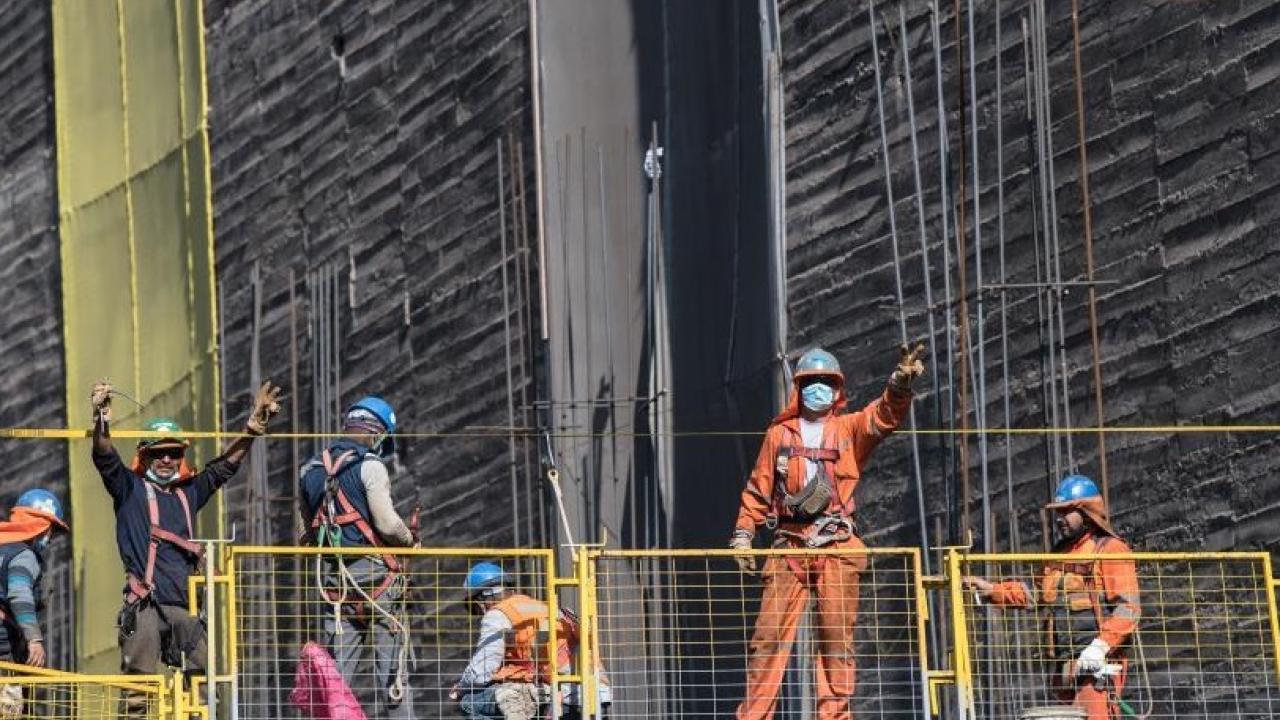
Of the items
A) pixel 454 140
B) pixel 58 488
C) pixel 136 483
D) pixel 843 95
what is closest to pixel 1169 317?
pixel 843 95

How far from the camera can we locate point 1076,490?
15281 mm

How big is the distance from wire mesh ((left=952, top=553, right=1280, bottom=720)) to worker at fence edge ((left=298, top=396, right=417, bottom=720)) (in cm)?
296

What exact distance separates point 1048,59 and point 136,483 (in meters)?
5.71

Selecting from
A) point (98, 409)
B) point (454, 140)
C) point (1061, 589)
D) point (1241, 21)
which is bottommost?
point (1061, 589)

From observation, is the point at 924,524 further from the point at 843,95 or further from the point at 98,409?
the point at 98,409

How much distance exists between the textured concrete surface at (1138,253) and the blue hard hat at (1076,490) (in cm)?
106

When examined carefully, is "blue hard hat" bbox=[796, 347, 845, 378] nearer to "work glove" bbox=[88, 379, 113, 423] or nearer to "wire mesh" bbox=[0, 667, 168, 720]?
"work glove" bbox=[88, 379, 113, 423]

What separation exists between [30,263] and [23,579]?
14779 millimetres

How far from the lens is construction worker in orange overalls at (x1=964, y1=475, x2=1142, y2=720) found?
14.4 metres

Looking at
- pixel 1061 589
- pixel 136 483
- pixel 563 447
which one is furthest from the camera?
pixel 563 447

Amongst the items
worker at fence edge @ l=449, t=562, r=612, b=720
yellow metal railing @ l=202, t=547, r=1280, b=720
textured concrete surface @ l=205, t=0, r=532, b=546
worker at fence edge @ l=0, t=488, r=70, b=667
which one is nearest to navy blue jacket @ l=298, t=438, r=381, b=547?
yellow metal railing @ l=202, t=547, r=1280, b=720

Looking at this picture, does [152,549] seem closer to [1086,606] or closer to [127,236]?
[1086,606]

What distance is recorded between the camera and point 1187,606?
1603cm

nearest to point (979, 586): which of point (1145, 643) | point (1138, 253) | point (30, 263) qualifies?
point (1145, 643)
